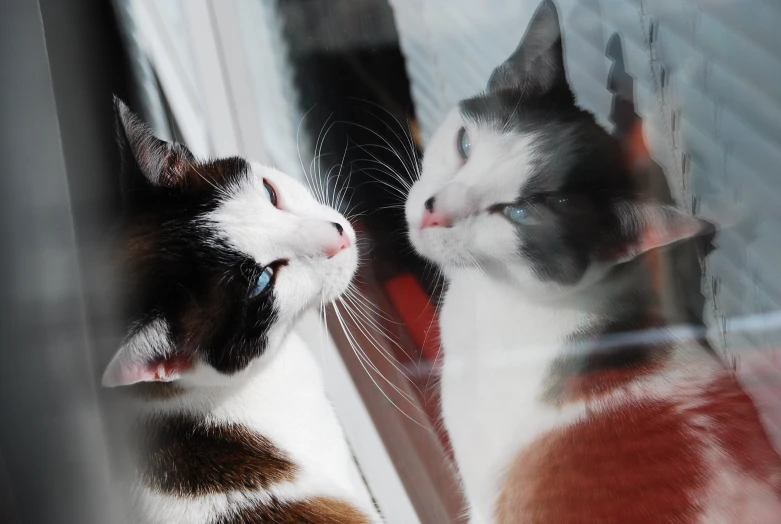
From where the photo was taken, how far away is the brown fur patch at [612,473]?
0.51 meters

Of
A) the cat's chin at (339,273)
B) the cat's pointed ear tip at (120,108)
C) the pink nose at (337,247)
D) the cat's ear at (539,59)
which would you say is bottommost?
the cat's chin at (339,273)

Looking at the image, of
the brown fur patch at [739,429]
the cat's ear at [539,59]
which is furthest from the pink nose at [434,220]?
the brown fur patch at [739,429]

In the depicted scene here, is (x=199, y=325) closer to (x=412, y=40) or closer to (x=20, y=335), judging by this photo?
(x=20, y=335)

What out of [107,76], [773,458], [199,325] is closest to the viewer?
[773,458]

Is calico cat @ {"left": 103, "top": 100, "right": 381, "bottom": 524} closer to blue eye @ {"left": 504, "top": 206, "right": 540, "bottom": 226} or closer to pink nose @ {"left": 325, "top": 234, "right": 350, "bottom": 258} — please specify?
pink nose @ {"left": 325, "top": 234, "right": 350, "bottom": 258}

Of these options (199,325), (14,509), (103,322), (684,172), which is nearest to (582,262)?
(684,172)

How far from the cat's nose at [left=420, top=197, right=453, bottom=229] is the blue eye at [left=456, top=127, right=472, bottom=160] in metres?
0.06

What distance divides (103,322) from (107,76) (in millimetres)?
343

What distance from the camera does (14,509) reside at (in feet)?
1.81

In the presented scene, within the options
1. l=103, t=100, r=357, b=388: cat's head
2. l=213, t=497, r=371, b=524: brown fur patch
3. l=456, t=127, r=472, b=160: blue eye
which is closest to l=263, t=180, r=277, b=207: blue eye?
l=103, t=100, r=357, b=388: cat's head

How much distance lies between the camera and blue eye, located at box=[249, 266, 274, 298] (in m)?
0.60

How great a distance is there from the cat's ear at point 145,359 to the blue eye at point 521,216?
372 mm

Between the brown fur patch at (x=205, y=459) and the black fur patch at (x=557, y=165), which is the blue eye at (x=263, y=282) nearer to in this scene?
the brown fur patch at (x=205, y=459)

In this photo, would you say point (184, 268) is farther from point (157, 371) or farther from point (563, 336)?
point (563, 336)
